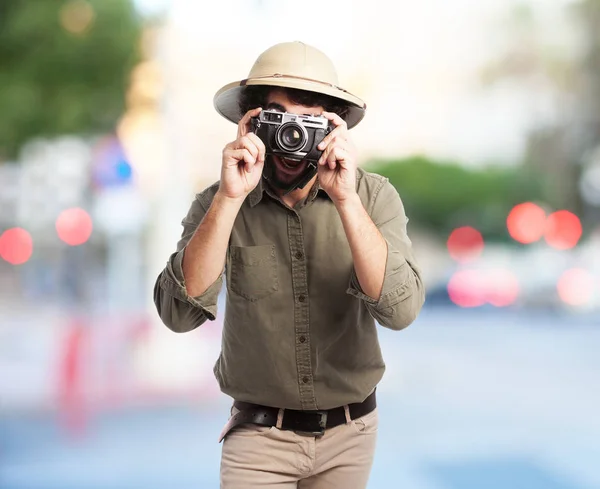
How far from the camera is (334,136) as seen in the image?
145 centimetres

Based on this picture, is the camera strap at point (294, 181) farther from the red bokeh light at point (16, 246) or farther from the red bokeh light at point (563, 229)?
the red bokeh light at point (16, 246)

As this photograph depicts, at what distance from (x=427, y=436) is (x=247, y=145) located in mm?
4016

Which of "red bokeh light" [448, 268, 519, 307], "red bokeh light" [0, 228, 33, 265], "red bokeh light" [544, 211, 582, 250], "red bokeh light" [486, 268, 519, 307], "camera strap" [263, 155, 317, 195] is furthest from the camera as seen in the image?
"red bokeh light" [0, 228, 33, 265]

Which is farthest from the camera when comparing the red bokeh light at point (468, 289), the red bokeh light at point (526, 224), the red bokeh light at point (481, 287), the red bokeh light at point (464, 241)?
the red bokeh light at point (464, 241)

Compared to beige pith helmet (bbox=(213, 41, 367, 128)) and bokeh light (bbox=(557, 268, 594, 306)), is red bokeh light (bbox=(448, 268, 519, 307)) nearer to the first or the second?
bokeh light (bbox=(557, 268, 594, 306))

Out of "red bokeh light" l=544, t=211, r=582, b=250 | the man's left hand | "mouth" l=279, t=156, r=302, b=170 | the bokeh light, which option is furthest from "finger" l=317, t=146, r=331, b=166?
"red bokeh light" l=544, t=211, r=582, b=250

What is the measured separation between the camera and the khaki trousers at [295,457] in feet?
5.08

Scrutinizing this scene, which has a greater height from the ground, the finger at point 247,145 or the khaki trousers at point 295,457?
the finger at point 247,145

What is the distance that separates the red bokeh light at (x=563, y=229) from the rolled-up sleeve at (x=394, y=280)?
13107mm

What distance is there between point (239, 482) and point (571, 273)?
929 cm

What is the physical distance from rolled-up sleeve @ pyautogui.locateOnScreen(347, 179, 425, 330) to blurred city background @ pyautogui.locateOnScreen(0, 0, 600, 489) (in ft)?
9.25

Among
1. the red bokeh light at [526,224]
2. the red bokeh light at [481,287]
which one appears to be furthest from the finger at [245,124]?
the red bokeh light at [526,224]

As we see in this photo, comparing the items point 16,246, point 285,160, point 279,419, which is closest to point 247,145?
point 285,160

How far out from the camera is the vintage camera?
1443 millimetres
